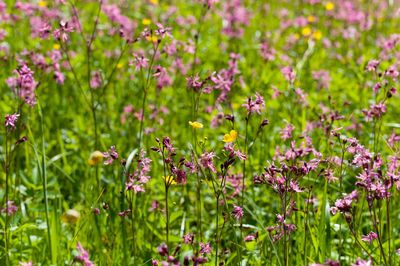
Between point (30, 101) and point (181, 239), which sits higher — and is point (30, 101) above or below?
above

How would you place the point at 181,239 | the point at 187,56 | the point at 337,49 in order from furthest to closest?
the point at 337,49 < the point at 187,56 < the point at 181,239

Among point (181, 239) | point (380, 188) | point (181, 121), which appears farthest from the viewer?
point (181, 121)

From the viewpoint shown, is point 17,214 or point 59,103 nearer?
point 17,214

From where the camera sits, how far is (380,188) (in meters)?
2.21

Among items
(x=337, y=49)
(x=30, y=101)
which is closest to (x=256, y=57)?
(x=337, y=49)

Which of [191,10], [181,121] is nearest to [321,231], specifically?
[181,121]

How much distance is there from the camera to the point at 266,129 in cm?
424

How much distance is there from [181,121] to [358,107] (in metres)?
1.28

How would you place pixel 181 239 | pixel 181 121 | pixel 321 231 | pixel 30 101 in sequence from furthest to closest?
pixel 181 121, pixel 30 101, pixel 181 239, pixel 321 231

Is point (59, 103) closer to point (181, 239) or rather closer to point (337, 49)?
point (181, 239)

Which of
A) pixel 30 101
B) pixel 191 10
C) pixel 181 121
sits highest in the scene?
pixel 191 10

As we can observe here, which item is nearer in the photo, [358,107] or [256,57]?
[358,107]

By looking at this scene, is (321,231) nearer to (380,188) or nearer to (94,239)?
(380,188)

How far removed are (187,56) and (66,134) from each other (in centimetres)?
180
